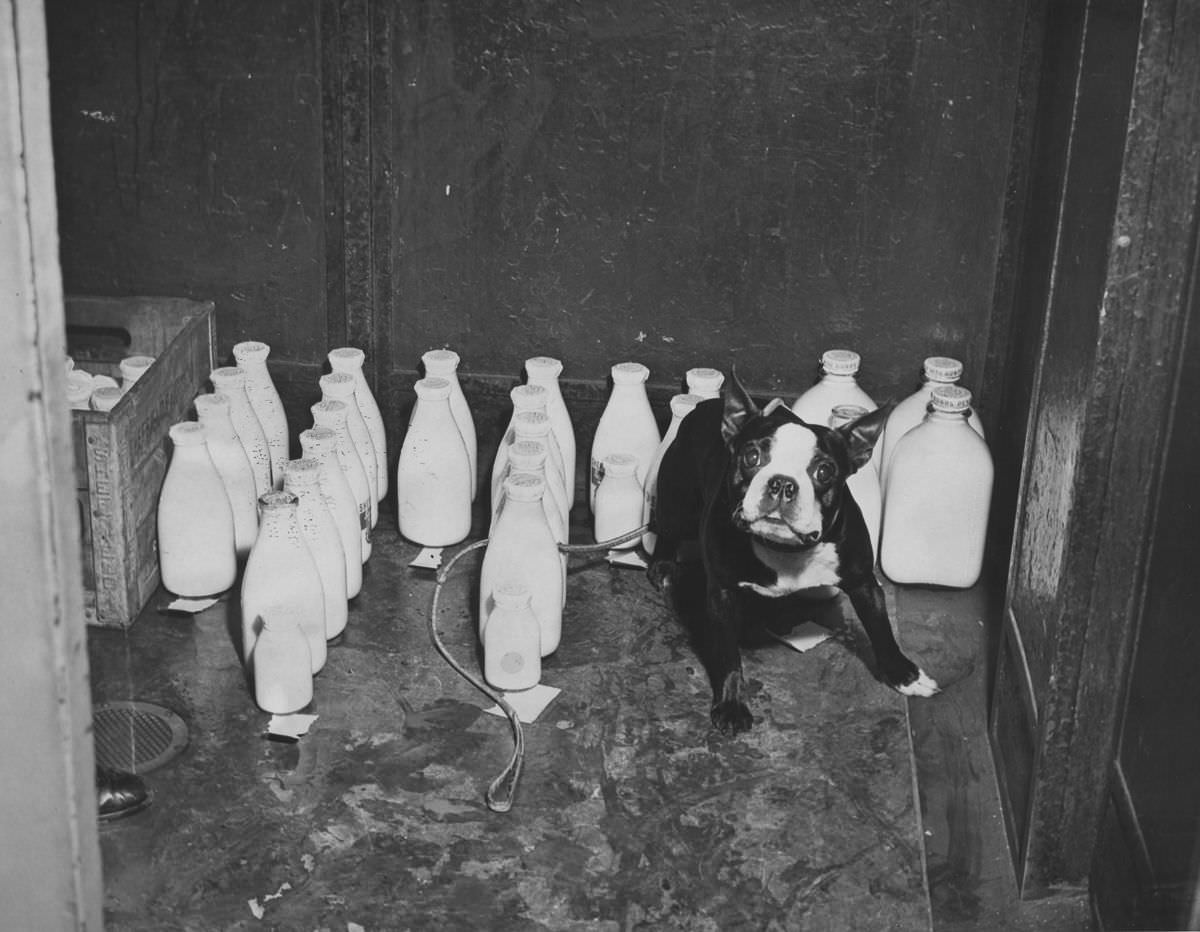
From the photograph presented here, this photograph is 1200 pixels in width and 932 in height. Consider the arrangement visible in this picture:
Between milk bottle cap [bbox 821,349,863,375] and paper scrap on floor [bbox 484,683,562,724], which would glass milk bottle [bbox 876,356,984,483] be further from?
paper scrap on floor [bbox 484,683,562,724]

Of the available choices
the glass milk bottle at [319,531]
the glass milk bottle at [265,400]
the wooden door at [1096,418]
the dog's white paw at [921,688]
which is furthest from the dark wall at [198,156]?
the wooden door at [1096,418]

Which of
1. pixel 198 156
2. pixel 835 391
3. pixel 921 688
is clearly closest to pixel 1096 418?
pixel 921 688

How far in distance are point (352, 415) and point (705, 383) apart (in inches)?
29.7

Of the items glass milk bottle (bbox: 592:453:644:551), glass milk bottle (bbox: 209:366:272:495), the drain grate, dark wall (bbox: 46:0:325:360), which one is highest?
dark wall (bbox: 46:0:325:360)

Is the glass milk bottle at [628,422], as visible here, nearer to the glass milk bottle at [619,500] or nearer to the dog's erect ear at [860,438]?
the glass milk bottle at [619,500]

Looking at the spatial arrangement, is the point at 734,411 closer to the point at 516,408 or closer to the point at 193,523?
the point at 516,408

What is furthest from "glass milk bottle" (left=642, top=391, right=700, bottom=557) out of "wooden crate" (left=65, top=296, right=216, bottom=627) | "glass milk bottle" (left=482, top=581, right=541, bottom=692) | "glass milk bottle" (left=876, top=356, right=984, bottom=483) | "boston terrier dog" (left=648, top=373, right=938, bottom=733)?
"wooden crate" (left=65, top=296, right=216, bottom=627)

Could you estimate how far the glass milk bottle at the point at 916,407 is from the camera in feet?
10.9

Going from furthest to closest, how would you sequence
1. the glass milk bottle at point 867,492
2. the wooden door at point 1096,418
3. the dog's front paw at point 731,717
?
the glass milk bottle at point 867,492 → the dog's front paw at point 731,717 → the wooden door at point 1096,418

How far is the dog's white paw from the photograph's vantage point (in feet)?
9.45

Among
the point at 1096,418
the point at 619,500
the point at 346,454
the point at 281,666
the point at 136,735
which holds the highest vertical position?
the point at 1096,418

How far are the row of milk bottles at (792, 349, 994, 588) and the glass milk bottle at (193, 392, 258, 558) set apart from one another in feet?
3.86

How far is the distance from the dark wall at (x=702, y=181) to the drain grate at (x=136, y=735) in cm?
118

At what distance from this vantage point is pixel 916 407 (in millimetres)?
3367
